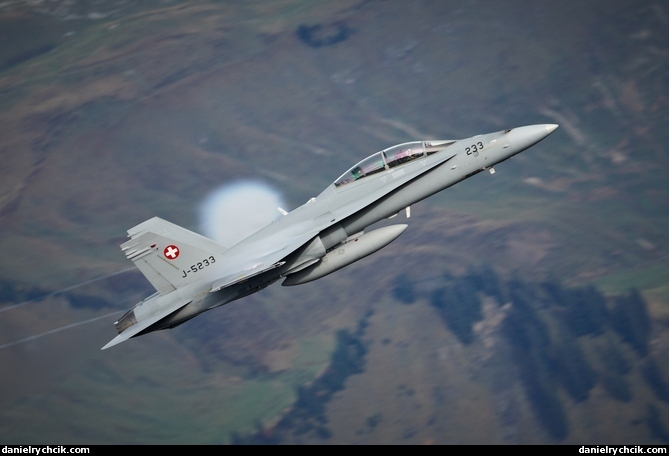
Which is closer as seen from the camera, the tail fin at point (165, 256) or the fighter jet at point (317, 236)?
the fighter jet at point (317, 236)

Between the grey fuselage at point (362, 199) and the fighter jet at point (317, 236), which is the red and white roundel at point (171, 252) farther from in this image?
the grey fuselage at point (362, 199)

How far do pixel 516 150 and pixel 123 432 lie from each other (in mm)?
90720

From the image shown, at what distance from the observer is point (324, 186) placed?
14275cm

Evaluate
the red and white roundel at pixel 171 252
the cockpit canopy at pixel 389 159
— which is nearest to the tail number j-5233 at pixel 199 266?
the red and white roundel at pixel 171 252

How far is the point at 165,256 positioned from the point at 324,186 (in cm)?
11084

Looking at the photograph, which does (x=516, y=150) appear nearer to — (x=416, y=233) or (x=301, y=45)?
(x=416, y=233)

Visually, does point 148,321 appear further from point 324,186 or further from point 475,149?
point 324,186

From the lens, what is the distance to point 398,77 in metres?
173

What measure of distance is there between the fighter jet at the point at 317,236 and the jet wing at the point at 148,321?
43 millimetres

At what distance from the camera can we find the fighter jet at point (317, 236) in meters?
31.4

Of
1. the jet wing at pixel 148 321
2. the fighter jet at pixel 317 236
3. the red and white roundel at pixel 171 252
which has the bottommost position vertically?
the jet wing at pixel 148 321

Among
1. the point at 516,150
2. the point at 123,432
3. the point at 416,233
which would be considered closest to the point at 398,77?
the point at 416,233

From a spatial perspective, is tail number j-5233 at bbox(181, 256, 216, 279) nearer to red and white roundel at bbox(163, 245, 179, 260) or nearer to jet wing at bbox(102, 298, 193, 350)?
red and white roundel at bbox(163, 245, 179, 260)

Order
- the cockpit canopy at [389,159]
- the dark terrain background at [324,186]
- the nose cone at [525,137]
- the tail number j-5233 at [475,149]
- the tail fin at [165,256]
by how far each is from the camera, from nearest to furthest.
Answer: the nose cone at [525,137], the tail number j-5233 at [475,149], the cockpit canopy at [389,159], the tail fin at [165,256], the dark terrain background at [324,186]
